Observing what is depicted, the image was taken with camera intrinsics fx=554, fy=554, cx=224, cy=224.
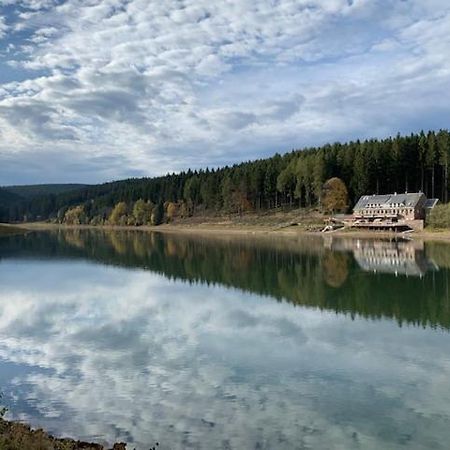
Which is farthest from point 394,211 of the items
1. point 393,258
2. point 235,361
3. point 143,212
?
point 143,212

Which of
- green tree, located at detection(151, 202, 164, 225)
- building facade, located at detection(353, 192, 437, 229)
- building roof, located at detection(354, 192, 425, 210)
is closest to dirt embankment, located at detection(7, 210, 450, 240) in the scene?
building facade, located at detection(353, 192, 437, 229)

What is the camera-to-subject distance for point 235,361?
18.1 m

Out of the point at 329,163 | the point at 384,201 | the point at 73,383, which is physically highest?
the point at 329,163

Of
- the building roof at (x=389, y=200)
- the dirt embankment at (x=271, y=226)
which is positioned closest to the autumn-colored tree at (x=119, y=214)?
the dirt embankment at (x=271, y=226)

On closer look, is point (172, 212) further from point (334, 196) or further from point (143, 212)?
point (334, 196)

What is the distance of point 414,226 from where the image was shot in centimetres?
8625

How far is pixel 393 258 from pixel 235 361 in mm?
36551

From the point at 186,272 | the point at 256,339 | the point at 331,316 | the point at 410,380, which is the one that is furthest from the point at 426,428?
the point at 186,272

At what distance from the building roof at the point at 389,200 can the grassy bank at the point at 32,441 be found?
278 ft

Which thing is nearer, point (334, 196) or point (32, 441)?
point (32, 441)

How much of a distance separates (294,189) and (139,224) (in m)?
57.2

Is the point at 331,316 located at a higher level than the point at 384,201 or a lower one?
lower

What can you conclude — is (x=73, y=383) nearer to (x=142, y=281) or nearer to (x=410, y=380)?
(x=410, y=380)

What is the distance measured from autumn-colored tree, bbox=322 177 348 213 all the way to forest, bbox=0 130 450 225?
220cm
